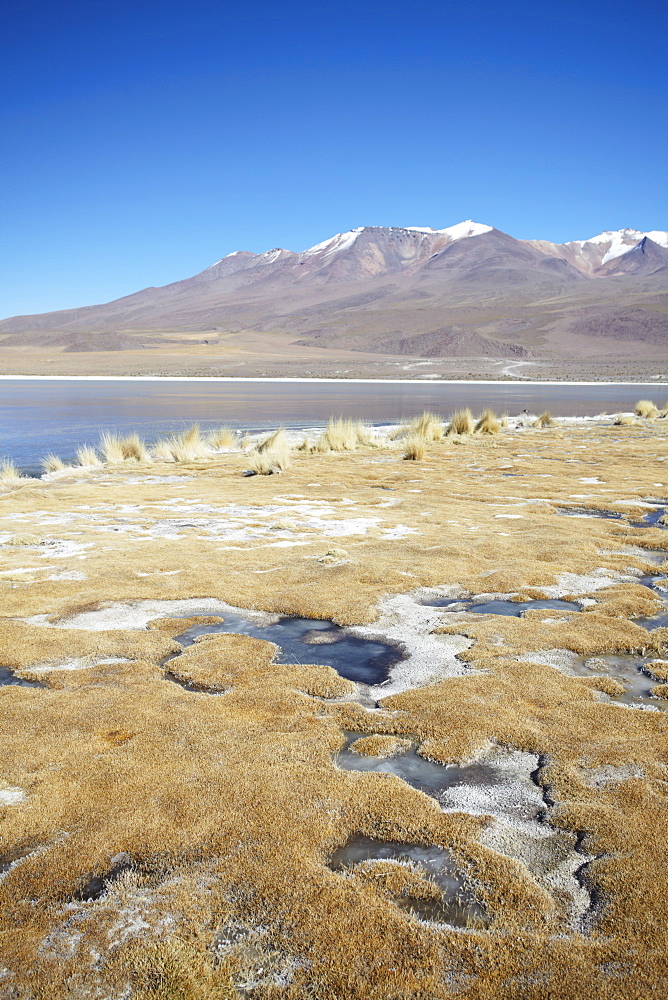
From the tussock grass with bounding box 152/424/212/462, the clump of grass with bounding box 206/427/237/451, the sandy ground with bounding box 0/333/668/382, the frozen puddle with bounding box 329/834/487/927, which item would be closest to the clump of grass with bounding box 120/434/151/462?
the tussock grass with bounding box 152/424/212/462

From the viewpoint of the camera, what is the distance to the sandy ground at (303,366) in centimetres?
6744

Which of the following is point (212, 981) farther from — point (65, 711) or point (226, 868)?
point (65, 711)

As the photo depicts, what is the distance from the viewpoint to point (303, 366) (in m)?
81.3

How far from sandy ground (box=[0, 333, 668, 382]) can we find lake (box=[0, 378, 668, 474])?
17.0 m

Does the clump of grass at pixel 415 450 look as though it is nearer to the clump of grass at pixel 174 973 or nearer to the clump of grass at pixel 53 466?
the clump of grass at pixel 53 466

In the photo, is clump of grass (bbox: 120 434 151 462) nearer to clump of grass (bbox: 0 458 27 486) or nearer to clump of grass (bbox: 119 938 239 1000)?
clump of grass (bbox: 0 458 27 486)

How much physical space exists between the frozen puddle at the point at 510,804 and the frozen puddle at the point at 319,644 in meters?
1.03

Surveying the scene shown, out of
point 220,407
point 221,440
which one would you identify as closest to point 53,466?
point 221,440

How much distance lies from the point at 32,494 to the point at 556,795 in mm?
10968

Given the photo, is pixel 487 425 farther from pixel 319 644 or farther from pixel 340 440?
pixel 319 644

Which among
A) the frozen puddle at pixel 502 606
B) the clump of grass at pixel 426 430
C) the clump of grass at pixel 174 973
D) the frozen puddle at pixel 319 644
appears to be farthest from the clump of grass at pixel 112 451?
the clump of grass at pixel 174 973

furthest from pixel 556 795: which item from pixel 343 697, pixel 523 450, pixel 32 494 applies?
pixel 523 450

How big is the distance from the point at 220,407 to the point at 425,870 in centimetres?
3086

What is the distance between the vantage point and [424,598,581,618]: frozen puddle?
6188 millimetres
